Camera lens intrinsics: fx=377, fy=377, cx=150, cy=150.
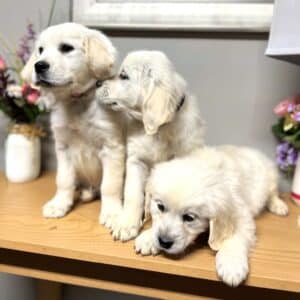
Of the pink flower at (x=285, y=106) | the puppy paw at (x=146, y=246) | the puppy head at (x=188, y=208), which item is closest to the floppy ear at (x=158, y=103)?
the puppy head at (x=188, y=208)

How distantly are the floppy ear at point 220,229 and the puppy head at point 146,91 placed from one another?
0.70 ft

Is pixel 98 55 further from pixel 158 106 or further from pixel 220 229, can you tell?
pixel 220 229

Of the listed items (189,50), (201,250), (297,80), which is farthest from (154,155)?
(297,80)

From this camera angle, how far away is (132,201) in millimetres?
813

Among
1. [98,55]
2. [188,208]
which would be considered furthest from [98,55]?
[188,208]

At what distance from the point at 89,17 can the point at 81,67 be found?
0.31 metres

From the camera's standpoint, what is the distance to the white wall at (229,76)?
1029 mm

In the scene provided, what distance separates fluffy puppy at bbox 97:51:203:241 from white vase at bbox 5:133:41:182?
0.36 m

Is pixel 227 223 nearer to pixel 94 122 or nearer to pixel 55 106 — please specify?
pixel 94 122

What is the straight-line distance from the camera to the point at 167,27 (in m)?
1.03

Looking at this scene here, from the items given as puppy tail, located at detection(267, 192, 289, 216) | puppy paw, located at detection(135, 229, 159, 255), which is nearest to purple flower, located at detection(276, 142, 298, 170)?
puppy tail, located at detection(267, 192, 289, 216)

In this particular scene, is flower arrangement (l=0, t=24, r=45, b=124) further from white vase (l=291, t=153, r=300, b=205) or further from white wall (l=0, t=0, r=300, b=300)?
white vase (l=291, t=153, r=300, b=205)

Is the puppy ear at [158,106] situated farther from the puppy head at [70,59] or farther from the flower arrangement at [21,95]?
the flower arrangement at [21,95]

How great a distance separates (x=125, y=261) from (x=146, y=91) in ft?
1.11
